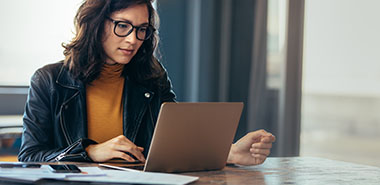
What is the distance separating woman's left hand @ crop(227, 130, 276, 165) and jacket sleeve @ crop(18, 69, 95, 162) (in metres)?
0.50

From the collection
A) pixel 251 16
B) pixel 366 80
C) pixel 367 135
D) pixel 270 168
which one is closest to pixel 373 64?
pixel 366 80

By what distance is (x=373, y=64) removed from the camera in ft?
11.1

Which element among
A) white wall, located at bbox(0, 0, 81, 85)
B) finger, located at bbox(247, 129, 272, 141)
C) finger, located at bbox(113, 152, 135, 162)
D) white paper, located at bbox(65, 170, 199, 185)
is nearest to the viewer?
white paper, located at bbox(65, 170, 199, 185)

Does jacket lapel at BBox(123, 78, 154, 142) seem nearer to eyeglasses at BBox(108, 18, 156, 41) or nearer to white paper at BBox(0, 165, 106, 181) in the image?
eyeglasses at BBox(108, 18, 156, 41)

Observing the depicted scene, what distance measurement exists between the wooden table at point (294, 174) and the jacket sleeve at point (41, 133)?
12 cm

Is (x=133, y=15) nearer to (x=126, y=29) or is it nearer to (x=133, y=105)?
(x=126, y=29)

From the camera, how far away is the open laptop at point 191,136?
1.30m

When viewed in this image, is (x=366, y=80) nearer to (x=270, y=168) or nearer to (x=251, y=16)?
(x=251, y=16)

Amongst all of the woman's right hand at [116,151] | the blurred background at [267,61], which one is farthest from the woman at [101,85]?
the blurred background at [267,61]

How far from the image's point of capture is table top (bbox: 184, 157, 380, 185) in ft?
4.41

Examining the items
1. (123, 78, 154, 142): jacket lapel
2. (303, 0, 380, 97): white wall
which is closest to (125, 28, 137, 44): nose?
(123, 78, 154, 142): jacket lapel

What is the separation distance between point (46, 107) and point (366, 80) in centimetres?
250

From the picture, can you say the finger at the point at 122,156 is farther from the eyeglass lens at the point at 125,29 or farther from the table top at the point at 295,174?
the eyeglass lens at the point at 125,29

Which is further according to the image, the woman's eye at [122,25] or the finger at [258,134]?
the woman's eye at [122,25]
